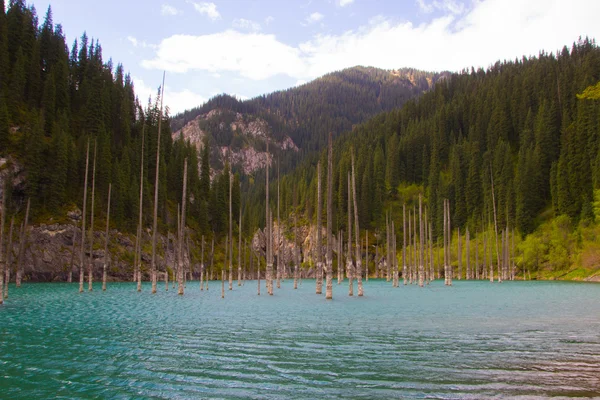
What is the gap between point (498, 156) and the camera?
133 metres

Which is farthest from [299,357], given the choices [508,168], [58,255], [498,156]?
[498,156]

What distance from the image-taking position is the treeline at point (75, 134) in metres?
84.2

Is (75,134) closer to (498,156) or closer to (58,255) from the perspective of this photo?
(58,255)

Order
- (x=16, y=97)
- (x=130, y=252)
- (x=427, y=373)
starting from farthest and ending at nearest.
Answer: (x=16, y=97)
(x=130, y=252)
(x=427, y=373)

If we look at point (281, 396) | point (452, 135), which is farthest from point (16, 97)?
point (452, 135)

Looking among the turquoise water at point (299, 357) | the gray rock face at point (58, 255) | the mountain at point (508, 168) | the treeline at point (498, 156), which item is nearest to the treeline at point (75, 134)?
the gray rock face at point (58, 255)

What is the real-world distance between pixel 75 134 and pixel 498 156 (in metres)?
116

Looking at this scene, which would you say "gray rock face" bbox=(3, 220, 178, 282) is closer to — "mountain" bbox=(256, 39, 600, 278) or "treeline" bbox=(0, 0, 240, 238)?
"treeline" bbox=(0, 0, 240, 238)

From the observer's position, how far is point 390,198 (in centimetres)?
15800

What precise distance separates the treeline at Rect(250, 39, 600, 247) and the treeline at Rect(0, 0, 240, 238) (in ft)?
162

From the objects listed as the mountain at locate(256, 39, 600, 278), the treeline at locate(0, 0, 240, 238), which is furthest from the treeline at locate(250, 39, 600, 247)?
the treeline at locate(0, 0, 240, 238)

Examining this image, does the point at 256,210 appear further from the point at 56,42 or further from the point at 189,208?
the point at 56,42

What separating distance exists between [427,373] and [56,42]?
14024 cm

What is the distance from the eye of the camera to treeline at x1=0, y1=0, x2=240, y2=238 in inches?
3314
